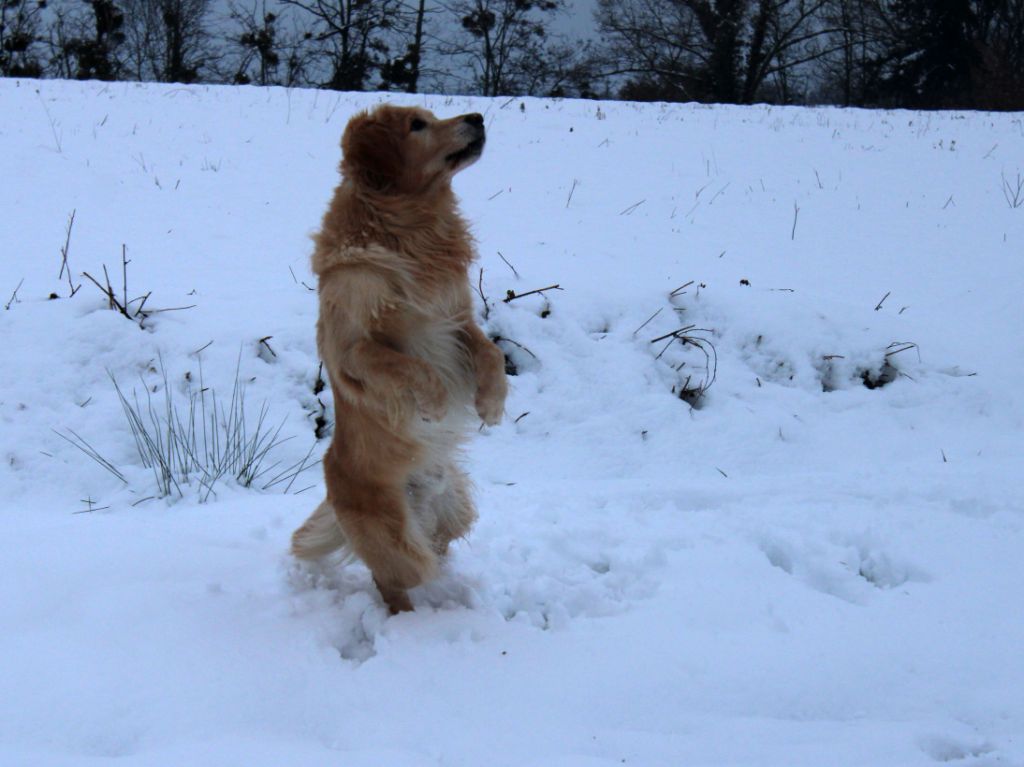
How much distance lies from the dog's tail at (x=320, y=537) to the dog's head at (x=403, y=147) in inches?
46.9

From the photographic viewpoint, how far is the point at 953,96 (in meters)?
29.8

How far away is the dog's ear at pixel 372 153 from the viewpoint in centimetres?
277

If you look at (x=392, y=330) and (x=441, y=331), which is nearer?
(x=392, y=330)

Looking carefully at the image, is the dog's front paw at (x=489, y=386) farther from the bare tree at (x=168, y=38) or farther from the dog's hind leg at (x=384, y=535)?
the bare tree at (x=168, y=38)

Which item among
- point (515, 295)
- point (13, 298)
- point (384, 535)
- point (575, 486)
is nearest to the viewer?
point (384, 535)

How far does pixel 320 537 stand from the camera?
2943 millimetres

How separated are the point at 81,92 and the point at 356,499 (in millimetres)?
10936

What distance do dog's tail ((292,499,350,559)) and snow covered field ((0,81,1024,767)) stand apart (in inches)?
4.4

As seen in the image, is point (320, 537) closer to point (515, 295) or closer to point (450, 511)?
point (450, 511)

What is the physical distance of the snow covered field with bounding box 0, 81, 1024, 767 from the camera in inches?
88.0

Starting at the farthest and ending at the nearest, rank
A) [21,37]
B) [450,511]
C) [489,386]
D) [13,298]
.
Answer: [21,37]
[13,298]
[450,511]
[489,386]

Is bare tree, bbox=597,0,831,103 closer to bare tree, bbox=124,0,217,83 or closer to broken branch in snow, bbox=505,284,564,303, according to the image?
bare tree, bbox=124,0,217,83

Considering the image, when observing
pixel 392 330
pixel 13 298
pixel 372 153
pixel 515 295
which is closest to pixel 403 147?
pixel 372 153

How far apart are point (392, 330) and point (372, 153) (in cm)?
62
